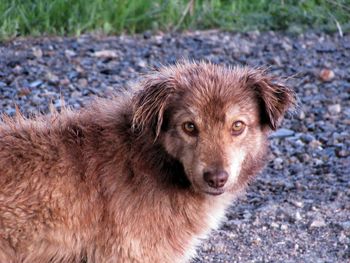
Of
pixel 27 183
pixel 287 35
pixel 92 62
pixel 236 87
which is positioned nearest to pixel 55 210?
pixel 27 183

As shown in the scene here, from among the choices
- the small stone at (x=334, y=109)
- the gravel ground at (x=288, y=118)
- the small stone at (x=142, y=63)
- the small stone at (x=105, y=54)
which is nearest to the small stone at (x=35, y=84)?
the gravel ground at (x=288, y=118)

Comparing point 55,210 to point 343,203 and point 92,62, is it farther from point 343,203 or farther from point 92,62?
point 92,62

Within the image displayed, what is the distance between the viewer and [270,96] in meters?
6.12

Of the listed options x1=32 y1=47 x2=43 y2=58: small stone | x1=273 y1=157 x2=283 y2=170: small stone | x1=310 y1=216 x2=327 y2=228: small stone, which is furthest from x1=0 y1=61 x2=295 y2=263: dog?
x1=32 y1=47 x2=43 y2=58: small stone

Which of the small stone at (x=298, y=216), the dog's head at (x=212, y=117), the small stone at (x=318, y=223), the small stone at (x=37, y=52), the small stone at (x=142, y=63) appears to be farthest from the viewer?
the small stone at (x=142, y=63)

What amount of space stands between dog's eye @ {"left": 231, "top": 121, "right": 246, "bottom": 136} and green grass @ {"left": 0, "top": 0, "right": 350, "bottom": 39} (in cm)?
610

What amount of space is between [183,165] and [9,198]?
1167mm

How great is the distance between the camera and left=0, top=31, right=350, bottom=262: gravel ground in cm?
729

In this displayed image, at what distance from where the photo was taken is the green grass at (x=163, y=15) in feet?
39.3

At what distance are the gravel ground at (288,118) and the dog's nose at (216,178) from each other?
4.39ft

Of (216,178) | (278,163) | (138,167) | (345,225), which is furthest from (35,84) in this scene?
(216,178)

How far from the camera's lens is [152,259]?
233 inches

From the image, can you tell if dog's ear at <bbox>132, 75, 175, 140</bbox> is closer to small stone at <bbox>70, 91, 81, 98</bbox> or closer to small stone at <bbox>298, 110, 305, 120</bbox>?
small stone at <bbox>70, 91, 81, 98</bbox>

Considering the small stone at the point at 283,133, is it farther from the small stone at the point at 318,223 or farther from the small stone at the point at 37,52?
the small stone at the point at 37,52
